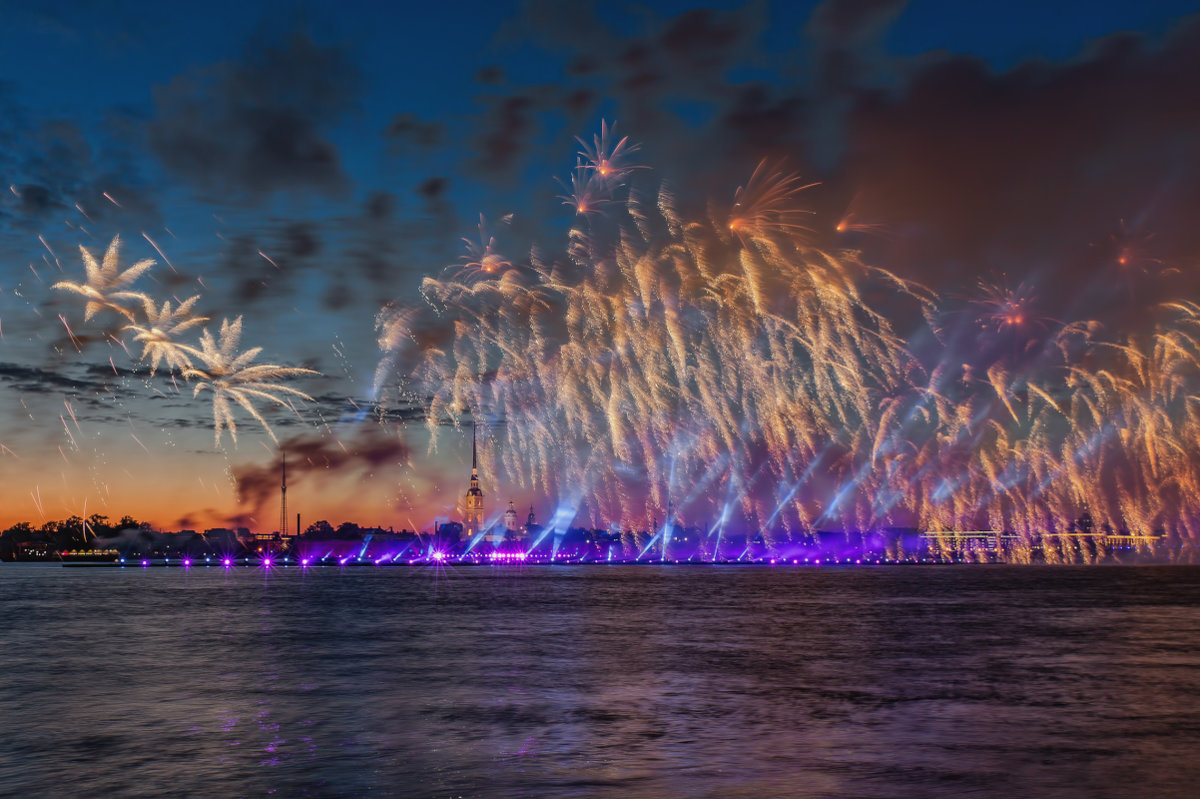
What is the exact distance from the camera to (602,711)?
28781 millimetres

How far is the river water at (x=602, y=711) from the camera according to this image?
2005 centimetres

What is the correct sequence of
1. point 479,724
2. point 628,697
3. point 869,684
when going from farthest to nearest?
1. point 869,684
2. point 628,697
3. point 479,724

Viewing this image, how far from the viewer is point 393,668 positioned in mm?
40031

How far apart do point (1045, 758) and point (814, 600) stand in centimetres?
7955

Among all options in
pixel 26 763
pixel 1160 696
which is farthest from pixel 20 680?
pixel 1160 696

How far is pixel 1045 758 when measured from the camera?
2222cm

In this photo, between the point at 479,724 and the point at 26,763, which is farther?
the point at 479,724

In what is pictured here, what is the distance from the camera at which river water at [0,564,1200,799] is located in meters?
20.0

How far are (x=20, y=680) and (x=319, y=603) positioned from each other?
59203mm

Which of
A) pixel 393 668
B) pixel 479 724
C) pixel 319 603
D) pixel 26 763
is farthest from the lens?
pixel 319 603

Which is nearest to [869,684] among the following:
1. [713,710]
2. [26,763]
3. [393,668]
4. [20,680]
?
[713,710]

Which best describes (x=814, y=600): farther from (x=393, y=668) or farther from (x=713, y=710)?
(x=713, y=710)

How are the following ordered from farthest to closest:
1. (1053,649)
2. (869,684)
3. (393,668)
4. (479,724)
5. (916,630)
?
(916,630), (1053,649), (393,668), (869,684), (479,724)

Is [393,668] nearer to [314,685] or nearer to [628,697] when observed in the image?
[314,685]
